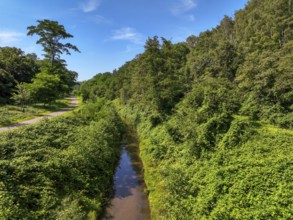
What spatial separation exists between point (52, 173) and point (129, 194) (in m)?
6.13

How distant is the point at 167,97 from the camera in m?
26.7

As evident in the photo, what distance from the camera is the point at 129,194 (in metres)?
15.1

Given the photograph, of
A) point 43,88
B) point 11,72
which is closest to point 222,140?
point 43,88

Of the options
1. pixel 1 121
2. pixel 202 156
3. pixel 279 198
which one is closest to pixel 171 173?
pixel 202 156

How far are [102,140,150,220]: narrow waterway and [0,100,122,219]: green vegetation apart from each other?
0.83 m

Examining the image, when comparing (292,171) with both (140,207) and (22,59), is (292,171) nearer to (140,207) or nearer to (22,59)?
(140,207)

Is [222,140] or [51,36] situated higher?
[51,36]

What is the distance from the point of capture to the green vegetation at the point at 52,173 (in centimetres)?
1027

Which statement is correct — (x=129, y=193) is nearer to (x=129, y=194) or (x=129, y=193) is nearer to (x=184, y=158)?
(x=129, y=194)

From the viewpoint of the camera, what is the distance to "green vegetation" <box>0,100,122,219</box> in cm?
1027

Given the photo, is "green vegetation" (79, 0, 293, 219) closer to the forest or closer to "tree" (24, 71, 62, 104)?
the forest

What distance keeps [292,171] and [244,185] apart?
2.34 meters

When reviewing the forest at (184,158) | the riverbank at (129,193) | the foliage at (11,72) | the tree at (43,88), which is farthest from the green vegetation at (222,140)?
the foliage at (11,72)

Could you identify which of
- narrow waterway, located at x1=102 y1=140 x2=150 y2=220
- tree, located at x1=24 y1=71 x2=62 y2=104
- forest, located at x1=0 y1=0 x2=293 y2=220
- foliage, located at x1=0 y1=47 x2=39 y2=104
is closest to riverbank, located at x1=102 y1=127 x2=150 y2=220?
narrow waterway, located at x1=102 y1=140 x2=150 y2=220
